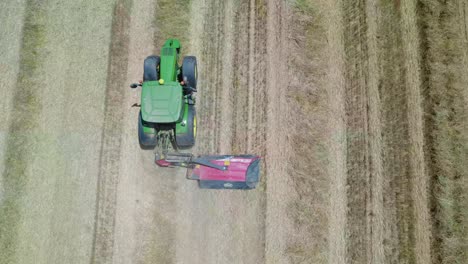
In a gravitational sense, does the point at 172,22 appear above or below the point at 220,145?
above

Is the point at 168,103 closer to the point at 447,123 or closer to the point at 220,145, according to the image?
the point at 220,145

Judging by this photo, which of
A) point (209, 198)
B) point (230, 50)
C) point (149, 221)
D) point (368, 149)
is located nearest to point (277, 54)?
point (230, 50)

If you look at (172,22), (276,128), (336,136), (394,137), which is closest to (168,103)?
(276,128)

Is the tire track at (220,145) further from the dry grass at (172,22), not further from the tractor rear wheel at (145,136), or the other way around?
the tractor rear wheel at (145,136)

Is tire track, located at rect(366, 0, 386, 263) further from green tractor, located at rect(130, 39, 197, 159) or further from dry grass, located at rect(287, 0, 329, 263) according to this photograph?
green tractor, located at rect(130, 39, 197, 159)

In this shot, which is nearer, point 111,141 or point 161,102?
point 161,102

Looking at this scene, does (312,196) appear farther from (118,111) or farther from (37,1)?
(37,1)

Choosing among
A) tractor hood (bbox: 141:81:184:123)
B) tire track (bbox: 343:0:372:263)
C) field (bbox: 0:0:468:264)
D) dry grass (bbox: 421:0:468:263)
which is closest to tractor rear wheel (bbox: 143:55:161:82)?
tractor hood (bbox: 141:81:184:123)

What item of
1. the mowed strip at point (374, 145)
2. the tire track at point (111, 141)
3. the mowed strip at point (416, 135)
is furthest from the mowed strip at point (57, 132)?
the mowed strip at point (416, 135)
